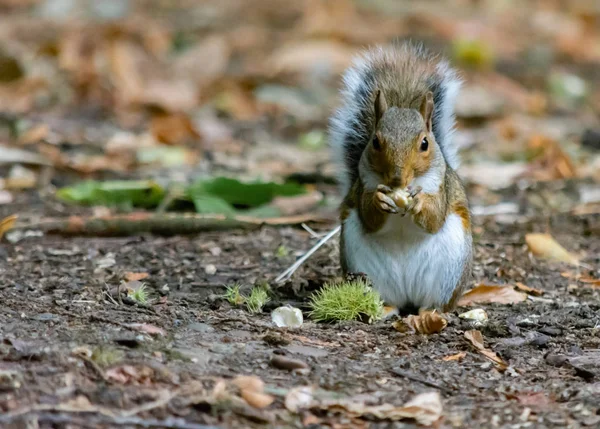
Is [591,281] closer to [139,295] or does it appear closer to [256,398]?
[139,295]

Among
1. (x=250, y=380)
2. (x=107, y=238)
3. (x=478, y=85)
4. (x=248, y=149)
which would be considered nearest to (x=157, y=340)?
(x=250, y=380)

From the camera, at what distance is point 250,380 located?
2814 mm

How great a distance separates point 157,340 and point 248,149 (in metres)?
4.52

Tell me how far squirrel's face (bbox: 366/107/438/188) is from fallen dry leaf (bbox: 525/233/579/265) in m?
1.42

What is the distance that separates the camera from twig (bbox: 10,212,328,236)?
4.91m

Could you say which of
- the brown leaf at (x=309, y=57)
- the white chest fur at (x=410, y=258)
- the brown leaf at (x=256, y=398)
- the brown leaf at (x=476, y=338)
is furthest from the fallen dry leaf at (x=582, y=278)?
the brown leaf at (x=309, y=57)

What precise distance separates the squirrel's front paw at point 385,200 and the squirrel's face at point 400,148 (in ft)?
0.09

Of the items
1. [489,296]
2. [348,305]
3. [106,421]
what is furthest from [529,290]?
[106,421]

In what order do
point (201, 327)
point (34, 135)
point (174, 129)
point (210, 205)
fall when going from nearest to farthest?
point (201, 327) < point (210, 205) < point (34, 135) < point (174, 129)

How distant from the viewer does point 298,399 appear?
2756mm

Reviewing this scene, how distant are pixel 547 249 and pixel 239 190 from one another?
5.26 ft

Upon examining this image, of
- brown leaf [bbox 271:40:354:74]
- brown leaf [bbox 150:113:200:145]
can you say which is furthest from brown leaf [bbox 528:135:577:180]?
brown leaf [bbox 271:40:354:74]

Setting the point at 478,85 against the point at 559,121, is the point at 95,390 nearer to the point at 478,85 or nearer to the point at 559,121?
the point at 559,121

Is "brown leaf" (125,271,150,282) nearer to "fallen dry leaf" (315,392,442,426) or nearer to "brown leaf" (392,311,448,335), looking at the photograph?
"brown leaf" (392,311,448,335)
